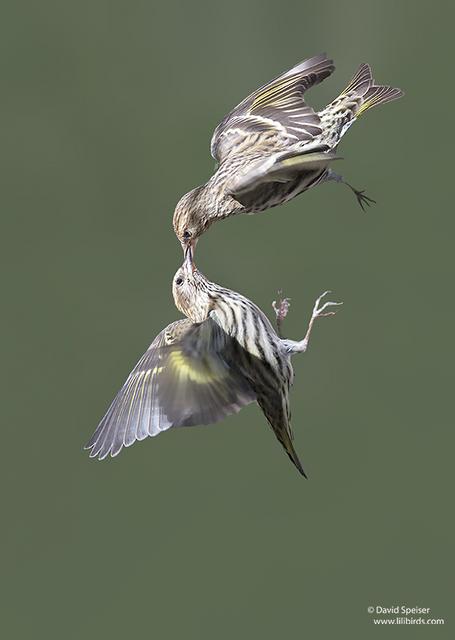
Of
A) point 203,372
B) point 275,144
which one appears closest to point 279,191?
point 275,144

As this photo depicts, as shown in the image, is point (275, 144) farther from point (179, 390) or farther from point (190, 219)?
point (179, 390)

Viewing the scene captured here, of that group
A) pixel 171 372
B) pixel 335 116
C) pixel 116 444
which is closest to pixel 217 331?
pixel 171 372

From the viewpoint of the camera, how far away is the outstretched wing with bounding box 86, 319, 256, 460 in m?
2.63

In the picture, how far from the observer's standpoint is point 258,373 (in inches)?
110

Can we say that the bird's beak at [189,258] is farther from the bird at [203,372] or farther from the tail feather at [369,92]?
the tail feather at [369,92]

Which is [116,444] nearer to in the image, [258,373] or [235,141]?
[258,373]

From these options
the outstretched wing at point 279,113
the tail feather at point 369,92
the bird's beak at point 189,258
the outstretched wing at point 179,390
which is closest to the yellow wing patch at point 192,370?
the outstretched wing at point 179,390

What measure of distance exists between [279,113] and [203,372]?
930 mm

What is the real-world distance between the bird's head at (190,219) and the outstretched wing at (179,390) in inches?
11.8

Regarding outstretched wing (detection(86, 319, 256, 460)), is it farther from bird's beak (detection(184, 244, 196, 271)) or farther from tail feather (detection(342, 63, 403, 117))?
tail feather (detection(342, 63, 403, 117))

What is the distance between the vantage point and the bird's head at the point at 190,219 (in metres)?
2.99

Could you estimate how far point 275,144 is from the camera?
10.0 ft

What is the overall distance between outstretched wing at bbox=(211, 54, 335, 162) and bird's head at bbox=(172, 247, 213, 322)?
1.60 feet

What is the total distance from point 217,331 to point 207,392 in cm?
16
